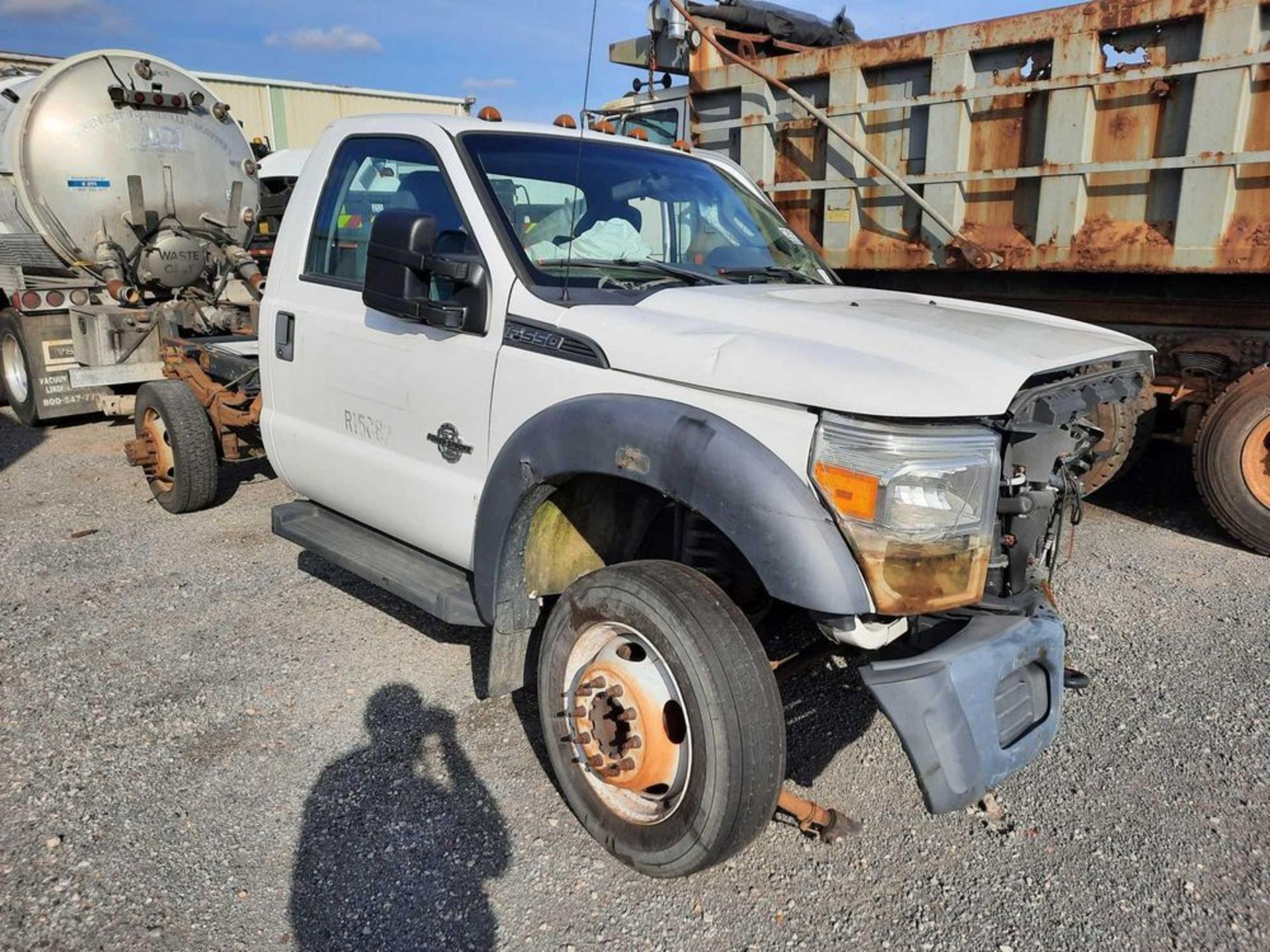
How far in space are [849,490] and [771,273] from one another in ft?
5.28

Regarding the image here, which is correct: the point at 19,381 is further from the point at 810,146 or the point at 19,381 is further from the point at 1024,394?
the point at 1024,394

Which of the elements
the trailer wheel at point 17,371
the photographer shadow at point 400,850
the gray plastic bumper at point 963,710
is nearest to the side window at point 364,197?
the photographer shadow at point 400,850

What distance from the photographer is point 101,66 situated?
8219 mm

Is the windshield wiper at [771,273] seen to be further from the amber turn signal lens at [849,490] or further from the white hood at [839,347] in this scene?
the amber turn signal lens at [849,490]

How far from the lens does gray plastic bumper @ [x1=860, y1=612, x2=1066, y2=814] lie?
247 cm

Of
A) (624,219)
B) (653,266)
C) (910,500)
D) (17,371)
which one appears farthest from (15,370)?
(910,500)

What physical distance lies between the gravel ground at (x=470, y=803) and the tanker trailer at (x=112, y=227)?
323cm

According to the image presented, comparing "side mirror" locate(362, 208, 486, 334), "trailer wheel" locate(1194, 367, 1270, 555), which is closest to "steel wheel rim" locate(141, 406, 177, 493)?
"side mirror" locate(362, 208, 486, 334)

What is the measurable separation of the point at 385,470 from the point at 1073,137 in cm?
433

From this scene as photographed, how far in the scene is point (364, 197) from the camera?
4.08 meters

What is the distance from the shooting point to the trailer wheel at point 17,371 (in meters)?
8.56

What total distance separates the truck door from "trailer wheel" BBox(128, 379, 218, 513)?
1751 mm

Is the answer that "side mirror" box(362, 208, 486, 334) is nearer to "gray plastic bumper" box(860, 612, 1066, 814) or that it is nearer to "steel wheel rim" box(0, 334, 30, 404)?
"gray plastic bumper" box(860, 612, 1066, 814)

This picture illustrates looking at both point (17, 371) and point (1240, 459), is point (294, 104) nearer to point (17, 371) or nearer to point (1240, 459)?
point (17, 371)
